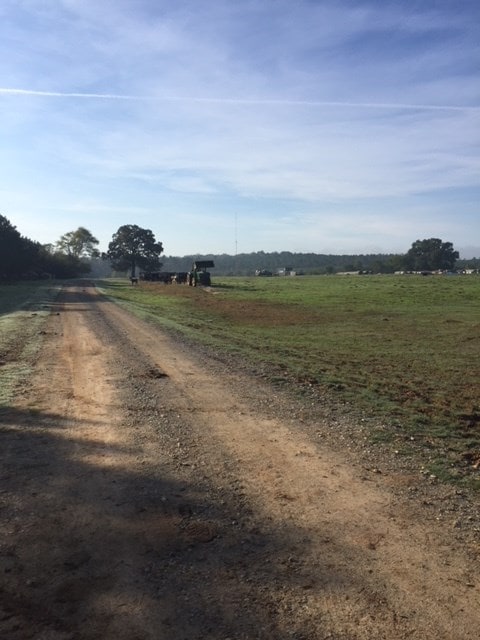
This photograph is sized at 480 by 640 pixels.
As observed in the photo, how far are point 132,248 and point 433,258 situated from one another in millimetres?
98935

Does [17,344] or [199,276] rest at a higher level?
[199,276]

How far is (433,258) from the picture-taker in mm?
187500

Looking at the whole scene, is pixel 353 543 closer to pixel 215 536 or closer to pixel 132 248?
pixel 215 536

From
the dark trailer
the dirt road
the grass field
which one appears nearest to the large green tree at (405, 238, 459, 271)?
the dark trailer

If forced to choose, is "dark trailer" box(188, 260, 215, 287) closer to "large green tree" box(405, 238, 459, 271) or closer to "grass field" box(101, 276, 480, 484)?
"grass field" box(101, 276, 480, 484)

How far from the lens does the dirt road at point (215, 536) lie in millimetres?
3596

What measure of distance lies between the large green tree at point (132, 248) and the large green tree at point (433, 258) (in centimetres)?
8495

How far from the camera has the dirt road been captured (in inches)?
142

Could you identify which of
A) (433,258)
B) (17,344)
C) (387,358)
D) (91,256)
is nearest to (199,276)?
(387,358)

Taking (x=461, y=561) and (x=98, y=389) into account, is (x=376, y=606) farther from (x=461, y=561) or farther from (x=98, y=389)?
(x=98, y=389)

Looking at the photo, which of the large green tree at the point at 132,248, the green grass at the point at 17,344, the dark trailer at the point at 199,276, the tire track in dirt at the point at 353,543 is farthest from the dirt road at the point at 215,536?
the large green tree at the point at 132,248

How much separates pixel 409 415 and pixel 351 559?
4848 mm

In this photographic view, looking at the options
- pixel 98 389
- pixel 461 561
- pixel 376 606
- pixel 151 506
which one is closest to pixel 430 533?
pixel 461 561

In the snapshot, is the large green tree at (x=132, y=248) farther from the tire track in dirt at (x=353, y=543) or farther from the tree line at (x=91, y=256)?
the tire track in dirt at (x=353, y=543)
